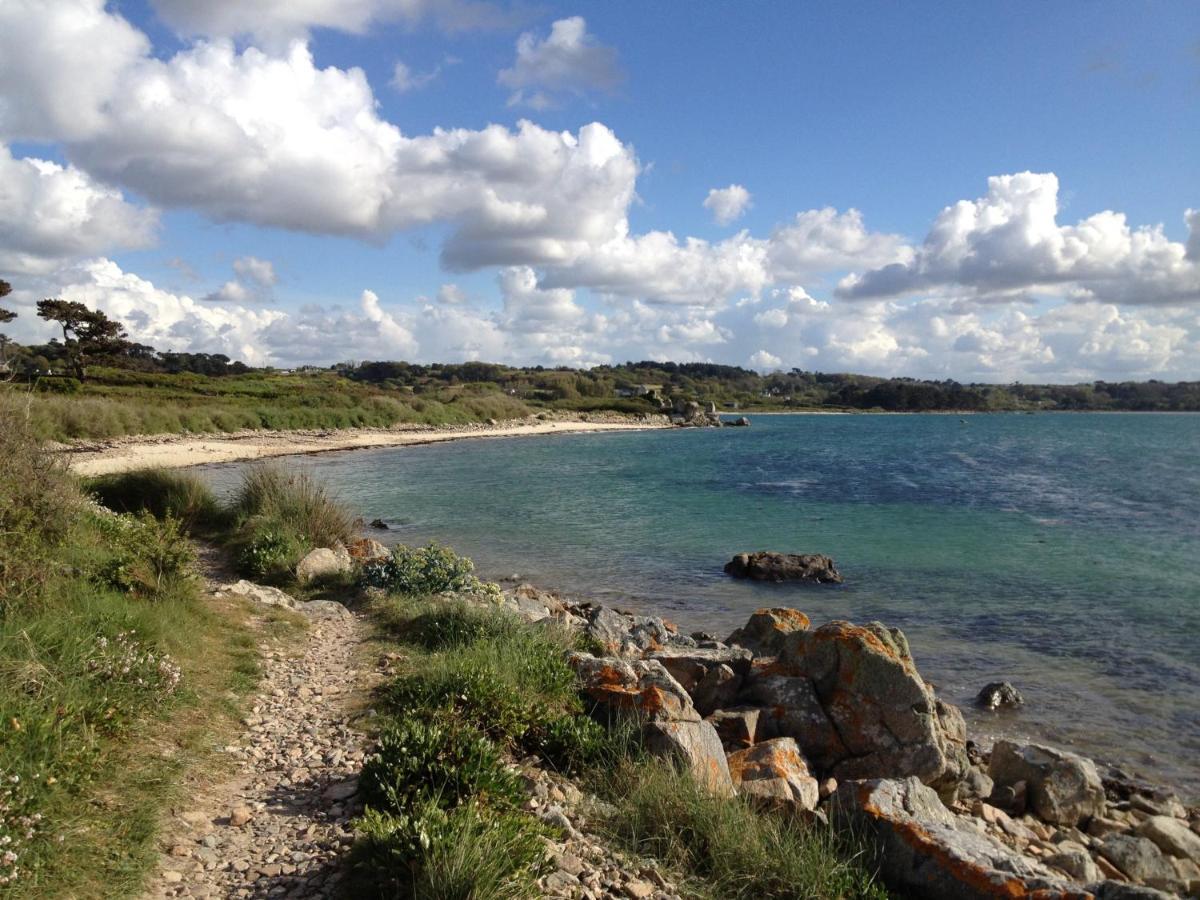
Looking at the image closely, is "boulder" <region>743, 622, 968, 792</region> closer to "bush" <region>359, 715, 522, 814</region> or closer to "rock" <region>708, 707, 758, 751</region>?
"rock" <region>708, 707, 758, 751</region>

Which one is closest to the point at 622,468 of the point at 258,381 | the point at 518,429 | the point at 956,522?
the point at 956,522

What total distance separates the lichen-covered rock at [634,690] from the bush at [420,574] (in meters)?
4.64

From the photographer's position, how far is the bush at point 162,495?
1839cm

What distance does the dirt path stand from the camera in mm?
4469

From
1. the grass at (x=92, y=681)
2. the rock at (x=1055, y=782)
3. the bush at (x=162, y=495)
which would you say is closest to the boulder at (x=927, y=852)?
the rock at (x=1055, y=782)

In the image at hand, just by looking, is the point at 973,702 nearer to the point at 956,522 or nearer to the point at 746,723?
the point at 746,723

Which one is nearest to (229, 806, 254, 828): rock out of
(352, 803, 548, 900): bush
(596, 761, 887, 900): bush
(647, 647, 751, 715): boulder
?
(352, 803, 548, 900): bush

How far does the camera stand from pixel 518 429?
89312 millimetres

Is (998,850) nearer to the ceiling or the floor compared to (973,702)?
nearer to the ceiling

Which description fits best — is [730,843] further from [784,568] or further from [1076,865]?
[784,568]

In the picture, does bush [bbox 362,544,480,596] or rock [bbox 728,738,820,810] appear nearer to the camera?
rock [bbox 728,738,820,810]

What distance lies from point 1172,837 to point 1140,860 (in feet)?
1.89

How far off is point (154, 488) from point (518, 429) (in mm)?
69637

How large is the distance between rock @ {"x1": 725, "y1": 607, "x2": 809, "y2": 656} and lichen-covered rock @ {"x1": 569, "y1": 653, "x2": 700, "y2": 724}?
12.3ft
